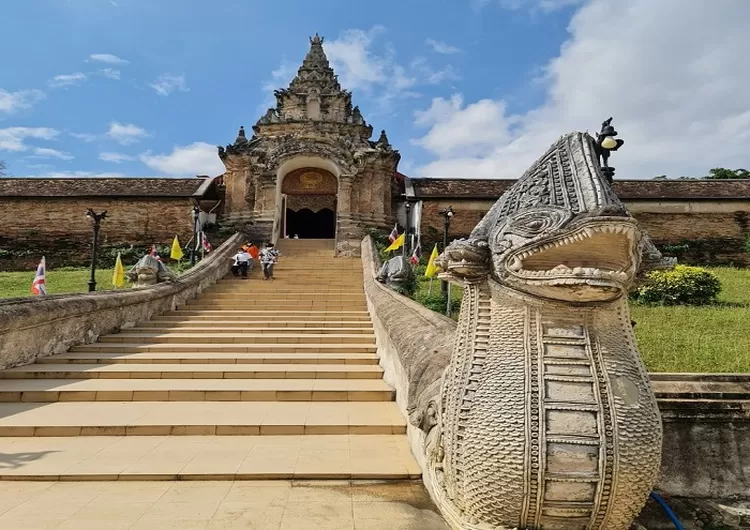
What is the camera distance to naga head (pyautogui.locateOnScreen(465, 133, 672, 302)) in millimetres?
2193

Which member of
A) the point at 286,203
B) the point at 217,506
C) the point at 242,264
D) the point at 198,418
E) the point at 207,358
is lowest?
the point at 217,506

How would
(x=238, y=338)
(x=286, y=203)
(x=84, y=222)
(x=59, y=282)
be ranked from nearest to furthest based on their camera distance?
(x=238, y=338) → (x=59, y=282) → (x=84, y=222) → (x=286, y=203)

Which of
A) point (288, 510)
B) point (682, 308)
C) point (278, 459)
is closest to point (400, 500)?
point (288, 510)

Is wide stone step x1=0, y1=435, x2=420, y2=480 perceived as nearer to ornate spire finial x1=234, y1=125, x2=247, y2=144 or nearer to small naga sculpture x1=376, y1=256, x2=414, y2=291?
small naga sculpture x1=376, y1=256, x2=414, y2=291

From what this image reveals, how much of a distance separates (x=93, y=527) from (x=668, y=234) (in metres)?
23.6

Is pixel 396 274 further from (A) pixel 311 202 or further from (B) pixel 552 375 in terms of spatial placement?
(A) pixel 311 202

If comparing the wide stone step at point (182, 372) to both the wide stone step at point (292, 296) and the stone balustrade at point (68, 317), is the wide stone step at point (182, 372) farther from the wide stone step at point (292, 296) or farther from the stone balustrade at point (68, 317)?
the wide stone step at point (292, 296)

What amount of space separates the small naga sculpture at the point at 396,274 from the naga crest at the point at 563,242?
27.1 feet

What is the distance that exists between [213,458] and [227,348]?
3.75 meters

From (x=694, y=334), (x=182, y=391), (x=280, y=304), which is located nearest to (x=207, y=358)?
(x=182, y=391)

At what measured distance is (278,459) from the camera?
388 centimetres

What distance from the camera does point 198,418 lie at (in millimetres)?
4754

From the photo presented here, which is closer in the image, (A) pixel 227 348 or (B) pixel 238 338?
(A) pixel 227 348

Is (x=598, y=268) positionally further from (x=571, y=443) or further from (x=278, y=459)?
(x=278, y=459)
